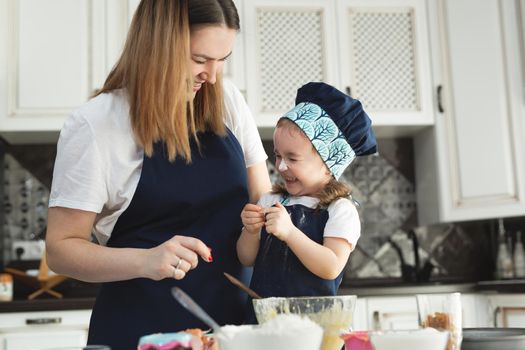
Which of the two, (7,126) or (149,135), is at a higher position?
(7,126)

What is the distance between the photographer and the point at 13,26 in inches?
130

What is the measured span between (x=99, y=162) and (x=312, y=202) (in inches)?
17.7

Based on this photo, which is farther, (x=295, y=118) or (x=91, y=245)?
(x=295, y=118)

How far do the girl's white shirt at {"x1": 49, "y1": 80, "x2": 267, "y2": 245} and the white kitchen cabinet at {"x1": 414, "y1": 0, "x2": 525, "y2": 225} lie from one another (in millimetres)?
2224

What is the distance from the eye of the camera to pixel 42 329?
2916 mm

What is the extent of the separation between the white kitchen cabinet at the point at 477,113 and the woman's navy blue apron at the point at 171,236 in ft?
6.82

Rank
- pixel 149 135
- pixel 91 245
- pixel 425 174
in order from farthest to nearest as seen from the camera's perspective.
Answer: pixel 425 174 → pixel 149 135 → pixel 91 245

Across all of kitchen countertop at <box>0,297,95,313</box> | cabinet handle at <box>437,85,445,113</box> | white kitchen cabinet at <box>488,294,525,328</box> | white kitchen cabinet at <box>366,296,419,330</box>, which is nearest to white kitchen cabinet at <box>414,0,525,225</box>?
cabinet handle at <box>437,85,445,113</box>

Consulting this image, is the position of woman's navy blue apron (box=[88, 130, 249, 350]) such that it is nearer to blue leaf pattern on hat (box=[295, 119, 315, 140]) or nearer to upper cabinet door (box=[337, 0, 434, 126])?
blue leaf pattern on hat (box=[295, 119, 315, 140])

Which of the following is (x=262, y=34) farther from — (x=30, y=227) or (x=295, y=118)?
(x=295, y=118)

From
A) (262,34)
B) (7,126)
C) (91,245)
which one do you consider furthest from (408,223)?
(91,245)

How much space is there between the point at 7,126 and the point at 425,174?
1978 millimetres

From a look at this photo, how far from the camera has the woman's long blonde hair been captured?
1479mm

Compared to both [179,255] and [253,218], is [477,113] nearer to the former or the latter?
[253,218]
